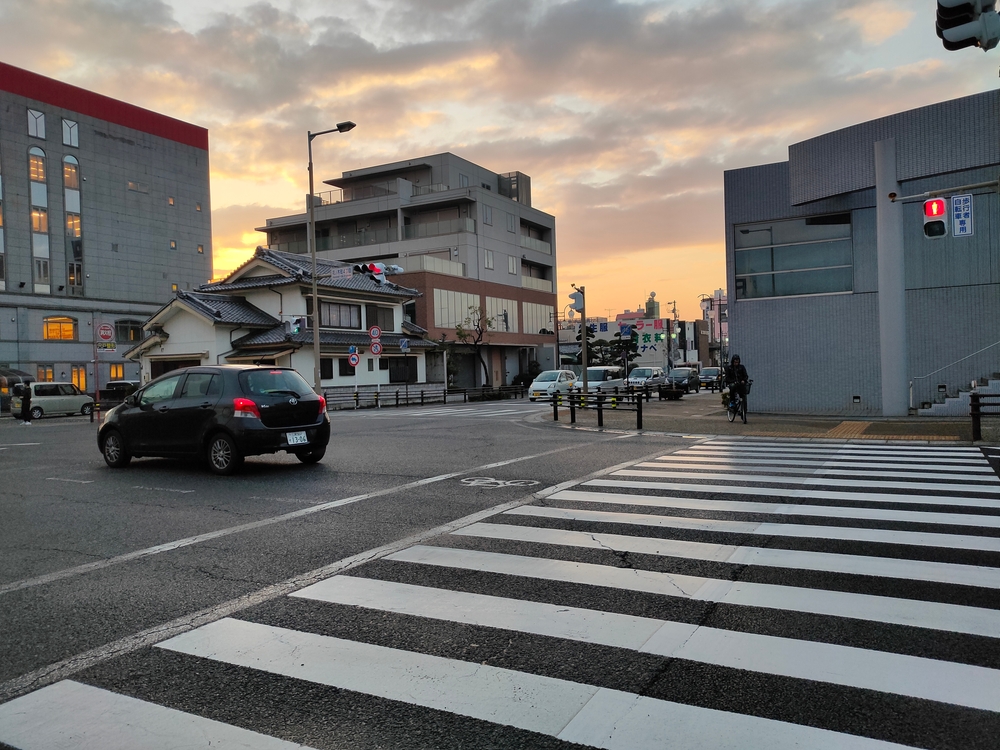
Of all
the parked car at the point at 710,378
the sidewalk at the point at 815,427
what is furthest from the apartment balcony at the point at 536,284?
the sidewalk at the point at 815,427

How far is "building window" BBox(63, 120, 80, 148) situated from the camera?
51125mm

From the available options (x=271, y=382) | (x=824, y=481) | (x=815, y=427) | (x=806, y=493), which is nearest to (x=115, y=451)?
(x=271, y=382)

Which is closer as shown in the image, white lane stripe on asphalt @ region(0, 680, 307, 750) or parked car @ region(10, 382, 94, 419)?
white lane stripe on asphalt @ region(0, 680, 307, 750)

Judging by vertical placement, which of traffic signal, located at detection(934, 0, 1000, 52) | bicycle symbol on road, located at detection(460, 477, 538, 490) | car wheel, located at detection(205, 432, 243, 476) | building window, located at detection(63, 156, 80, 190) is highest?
building window, located at detection(63, 156, 80, 190)

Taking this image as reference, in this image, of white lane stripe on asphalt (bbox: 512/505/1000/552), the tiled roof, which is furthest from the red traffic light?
the tiled roof

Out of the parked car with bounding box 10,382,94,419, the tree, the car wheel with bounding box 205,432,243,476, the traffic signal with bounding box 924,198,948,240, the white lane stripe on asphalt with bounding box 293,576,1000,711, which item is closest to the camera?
the white lane stripe on asphalt with bounding box 293,576,1000,711

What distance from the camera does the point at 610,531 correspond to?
20.8ft

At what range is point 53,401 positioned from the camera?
33.4m

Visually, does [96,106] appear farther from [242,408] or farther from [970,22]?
[970,22]

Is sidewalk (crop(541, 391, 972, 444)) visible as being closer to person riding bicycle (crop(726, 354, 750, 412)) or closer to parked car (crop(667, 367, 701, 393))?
person riding bicycle (crop(726, 354, 750, 412))

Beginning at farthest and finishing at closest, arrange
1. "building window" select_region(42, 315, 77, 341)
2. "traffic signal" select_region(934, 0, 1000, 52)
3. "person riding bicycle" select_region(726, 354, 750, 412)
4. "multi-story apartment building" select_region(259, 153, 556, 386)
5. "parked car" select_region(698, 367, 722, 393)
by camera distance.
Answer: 1. "multi-story apartment building" select_region(259, 153, 556, 386)
2. "building window" select_region(42, 315, 77, 341)
3. "parked car" select_region(698, 367, 722, 393)
4. "person riding bicycle" select_region(726, 354, 750, 412)
5. "traffic signal" select_region(934, 0, 1000, 52)

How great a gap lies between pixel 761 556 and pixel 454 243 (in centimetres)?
5689

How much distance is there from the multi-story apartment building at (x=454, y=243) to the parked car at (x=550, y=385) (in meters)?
17.5

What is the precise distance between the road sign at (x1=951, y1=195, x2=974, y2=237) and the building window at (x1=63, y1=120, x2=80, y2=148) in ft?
188
